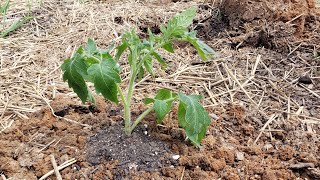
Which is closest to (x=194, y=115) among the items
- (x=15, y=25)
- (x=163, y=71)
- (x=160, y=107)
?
(x=160, y=107)

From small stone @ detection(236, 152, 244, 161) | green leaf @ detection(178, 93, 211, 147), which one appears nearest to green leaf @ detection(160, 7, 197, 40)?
green leaf @ detection(178, 93, 211, 147)

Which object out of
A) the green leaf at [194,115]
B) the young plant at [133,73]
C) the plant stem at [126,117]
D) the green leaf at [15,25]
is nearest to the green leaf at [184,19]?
the young plant at [133,73]

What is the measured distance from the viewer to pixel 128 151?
1591 mm

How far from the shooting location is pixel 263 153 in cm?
167

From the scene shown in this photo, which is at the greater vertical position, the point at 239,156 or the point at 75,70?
the point at 75,70

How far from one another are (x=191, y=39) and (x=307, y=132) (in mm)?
707

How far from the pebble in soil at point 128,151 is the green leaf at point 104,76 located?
29cm

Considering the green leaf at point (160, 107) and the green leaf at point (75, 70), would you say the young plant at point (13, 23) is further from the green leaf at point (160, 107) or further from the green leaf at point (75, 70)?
the green leaf at point (160, 107)

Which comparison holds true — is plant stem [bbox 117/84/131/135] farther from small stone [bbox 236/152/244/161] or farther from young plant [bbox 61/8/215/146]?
small stone [bbox 236/152/244/161]

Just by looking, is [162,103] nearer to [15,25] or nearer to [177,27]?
[177,27]

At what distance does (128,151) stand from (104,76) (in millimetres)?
355

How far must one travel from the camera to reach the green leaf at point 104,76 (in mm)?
1387

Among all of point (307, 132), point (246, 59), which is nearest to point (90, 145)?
point (307, 132)

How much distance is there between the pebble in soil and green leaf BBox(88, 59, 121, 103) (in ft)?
0.95
